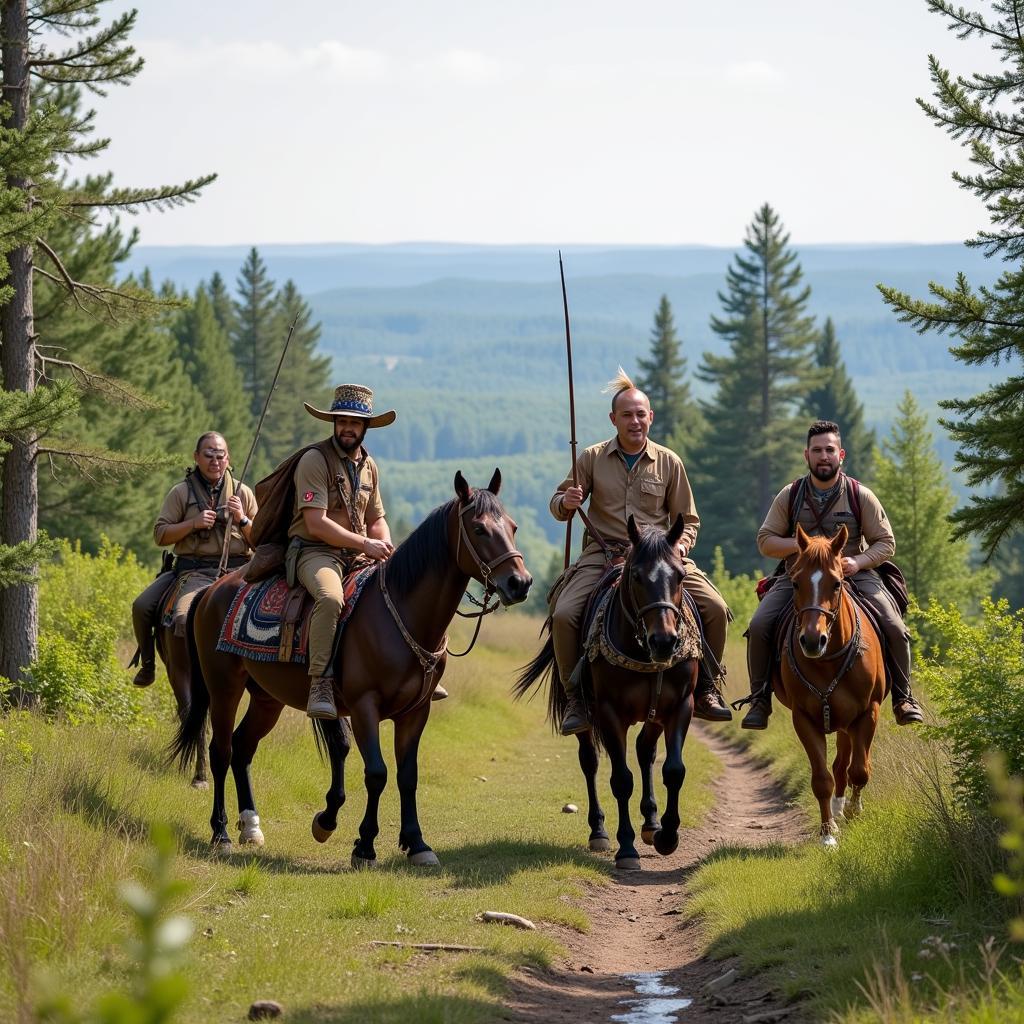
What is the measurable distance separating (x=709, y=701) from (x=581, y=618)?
1188 mm

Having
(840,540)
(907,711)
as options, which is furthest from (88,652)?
(840,540)

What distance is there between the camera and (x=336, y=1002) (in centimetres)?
674

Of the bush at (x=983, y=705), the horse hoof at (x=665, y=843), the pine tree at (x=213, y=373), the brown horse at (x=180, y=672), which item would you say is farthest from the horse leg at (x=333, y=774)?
the pine tree at (x=213, y=373)

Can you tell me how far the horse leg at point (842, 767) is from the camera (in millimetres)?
11414

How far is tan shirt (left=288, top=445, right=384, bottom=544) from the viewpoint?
11000 millimetres

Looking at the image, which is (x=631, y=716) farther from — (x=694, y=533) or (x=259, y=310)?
(x=259, y=310)

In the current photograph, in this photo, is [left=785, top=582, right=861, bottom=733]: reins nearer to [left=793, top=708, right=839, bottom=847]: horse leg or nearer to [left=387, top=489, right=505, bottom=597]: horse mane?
[left=793, top=708, right=839, bottom=847]: horse leg

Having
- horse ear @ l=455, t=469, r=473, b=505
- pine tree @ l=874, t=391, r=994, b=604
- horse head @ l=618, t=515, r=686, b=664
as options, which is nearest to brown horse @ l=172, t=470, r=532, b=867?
horse ear @ l=455, t=469, r=473, b=505

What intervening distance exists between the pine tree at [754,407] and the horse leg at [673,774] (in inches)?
2654

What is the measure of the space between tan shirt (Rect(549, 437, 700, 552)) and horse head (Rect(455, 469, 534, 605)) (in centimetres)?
168

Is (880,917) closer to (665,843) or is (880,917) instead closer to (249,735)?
(665,843)

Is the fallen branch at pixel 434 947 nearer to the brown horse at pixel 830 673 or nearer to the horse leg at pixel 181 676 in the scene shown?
the brown horse at pixel 830 673

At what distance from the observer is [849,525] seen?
39.3ft

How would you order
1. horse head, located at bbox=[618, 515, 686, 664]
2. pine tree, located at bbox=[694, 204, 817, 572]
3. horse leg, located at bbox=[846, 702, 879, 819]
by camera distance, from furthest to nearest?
1. pine tree, located at bbox=[694, 204, 817, 572]
2. horse leg, located at bbox=[846, 702, 879, 819]
3. horse head, located at bbox=[618, 515, 686, 664]
